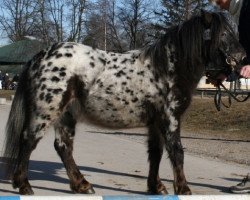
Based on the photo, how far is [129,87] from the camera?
6551 mm

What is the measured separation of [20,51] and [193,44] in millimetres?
45020

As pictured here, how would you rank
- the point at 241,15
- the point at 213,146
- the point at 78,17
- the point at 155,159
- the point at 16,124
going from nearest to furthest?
Answer: the point at 241,15, the point at 16,124, the point at 155,159, the point at 213,146, the point at 78,17

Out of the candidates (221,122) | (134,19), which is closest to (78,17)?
(134,19)

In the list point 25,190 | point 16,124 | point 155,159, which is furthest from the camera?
point 155,159

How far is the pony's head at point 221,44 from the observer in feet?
21.3

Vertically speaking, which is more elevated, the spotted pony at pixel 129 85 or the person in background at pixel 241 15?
the person in background at pixel 241 15

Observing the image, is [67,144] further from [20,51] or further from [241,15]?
[20,51]

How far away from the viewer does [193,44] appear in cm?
659

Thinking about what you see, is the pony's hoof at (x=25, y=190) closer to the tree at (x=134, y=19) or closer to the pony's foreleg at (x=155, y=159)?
the pony's foreleg at (x=155, y=159)

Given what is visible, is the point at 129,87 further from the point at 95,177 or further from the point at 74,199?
the point at 74,199

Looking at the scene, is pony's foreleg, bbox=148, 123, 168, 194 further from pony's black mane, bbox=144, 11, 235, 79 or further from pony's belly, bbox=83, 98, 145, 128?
pony's black mane, bbox=144, 11, 235, 79

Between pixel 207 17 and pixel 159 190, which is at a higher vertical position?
pixel 207 17

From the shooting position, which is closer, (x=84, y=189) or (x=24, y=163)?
(x=24, y=163)

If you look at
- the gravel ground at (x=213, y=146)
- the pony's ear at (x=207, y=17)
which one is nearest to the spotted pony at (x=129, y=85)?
the pony's ear at (x=207, y=17)
